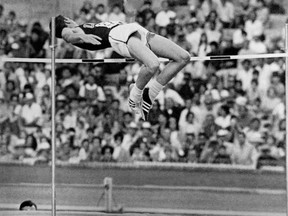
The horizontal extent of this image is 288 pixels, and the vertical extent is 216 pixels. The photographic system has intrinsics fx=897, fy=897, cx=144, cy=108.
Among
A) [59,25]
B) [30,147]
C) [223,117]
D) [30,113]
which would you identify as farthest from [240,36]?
[59,25]

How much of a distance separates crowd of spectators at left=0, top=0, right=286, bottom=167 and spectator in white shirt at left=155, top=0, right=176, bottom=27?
14 millimetres

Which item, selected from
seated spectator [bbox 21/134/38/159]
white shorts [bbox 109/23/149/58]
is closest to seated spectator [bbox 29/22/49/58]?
seated spectator [bbox 21/134/38/159]

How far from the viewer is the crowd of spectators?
11139 mm

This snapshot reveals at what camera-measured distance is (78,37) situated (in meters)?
6.98

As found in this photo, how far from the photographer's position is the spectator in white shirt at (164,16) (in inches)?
483

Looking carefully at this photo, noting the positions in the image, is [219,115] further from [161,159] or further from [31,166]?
[31,166]

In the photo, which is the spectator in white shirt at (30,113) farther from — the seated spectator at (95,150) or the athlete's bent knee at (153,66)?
the athlete's bent knee at (153,66)

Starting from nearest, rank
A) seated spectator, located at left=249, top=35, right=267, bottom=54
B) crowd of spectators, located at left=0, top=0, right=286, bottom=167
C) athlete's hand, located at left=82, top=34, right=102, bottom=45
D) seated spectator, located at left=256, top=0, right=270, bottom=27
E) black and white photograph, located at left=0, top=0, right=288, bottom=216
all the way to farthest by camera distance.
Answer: athlete's hand, located at left=82, top=34, right=102, bottom=45, black and white photograph, located at left=0, top=0, right=288, bottom=216, crowd of spectators, located at left=0, top=0, right=286, bottom=167, seated spectator, located at left=249, top=35, right=267, bottom=54, seated spectator, located at left=256, top=0, right=270, bottom=27

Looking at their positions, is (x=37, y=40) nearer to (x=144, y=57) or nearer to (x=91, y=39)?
(x=91, y=39)

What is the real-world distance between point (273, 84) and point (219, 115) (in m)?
0.80

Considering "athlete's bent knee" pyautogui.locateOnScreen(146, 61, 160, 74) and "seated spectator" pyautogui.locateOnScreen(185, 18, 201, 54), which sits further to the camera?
"seated spectator" pyautogui.locateOnScreen(185, 18, 201, 54)

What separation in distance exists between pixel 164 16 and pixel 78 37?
5456 millimetres

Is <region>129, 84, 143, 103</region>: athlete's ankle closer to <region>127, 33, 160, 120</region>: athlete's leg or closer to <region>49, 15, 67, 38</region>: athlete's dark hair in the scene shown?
<region>127, 33, 160, 120</region>: athlete's leg

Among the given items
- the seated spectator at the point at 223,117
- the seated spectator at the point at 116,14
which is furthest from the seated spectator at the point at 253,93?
the seated spectator at the point at 116,14
